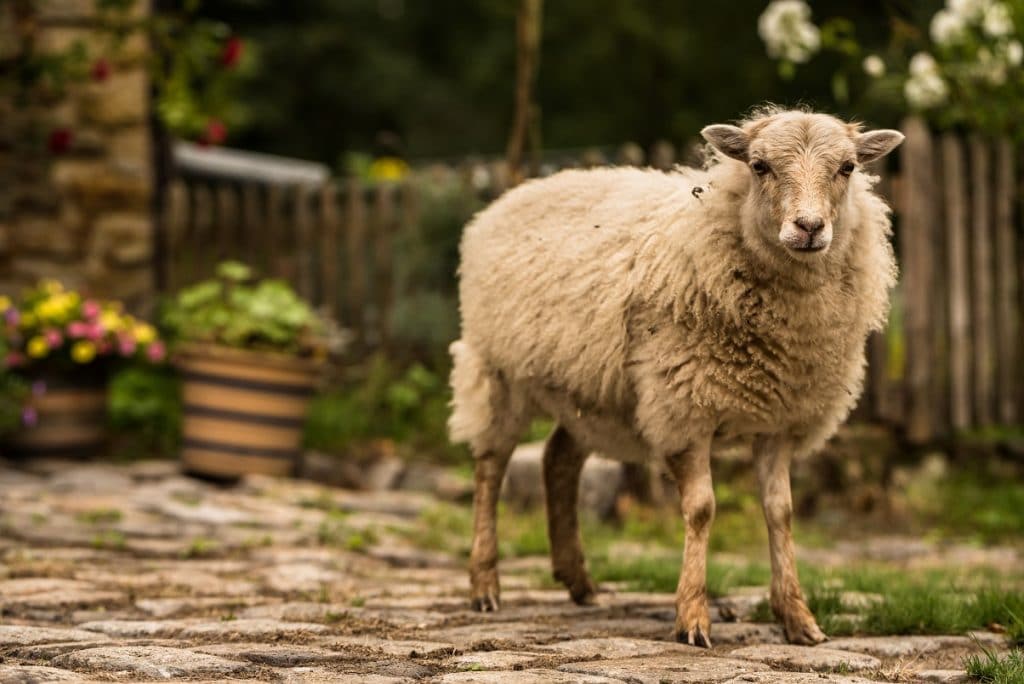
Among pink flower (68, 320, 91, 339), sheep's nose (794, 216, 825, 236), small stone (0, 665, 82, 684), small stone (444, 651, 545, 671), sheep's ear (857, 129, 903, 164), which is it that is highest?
sheep's ear (857, 129, 903, 164)

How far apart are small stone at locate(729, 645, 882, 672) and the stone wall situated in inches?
280

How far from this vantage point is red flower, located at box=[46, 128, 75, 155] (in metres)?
9.34

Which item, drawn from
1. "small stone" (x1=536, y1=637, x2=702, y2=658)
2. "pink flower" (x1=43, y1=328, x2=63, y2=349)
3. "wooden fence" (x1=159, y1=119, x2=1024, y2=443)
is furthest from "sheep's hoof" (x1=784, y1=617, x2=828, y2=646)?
"pink flower" (x1=43, y1=328, x2=63, y2=349)

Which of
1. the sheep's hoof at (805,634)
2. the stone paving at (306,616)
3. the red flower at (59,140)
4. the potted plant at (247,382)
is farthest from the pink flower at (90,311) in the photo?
the sheep's hoof at (805,634)

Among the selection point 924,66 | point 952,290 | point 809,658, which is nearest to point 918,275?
point 952,290

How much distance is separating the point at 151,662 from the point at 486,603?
161 centimetres

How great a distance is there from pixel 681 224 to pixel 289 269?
249 inches

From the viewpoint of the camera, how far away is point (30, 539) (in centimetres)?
590

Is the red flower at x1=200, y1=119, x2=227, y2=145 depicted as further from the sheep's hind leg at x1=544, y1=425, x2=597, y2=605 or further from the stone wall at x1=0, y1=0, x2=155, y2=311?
the sheep's hind leg at x1=544, y1=425, x2=597, y2=605

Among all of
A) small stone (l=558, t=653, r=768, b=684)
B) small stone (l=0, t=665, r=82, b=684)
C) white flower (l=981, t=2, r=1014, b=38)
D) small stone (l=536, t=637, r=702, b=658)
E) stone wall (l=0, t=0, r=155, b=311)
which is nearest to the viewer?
small stone (l=0, t=665, r=82, b=684)

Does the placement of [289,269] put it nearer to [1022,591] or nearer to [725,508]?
[725,508]

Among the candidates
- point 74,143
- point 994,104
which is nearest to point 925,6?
point 994,104

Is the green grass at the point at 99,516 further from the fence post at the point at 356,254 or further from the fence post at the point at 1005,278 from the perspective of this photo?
the fence post at the point at 1005,278

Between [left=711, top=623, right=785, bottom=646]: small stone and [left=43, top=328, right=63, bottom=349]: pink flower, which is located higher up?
[left=43, top=328, right=63, bottom=349]: pink flower
